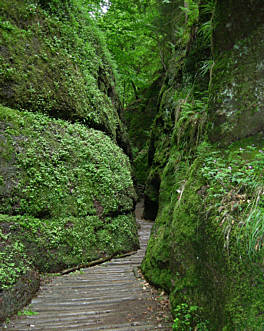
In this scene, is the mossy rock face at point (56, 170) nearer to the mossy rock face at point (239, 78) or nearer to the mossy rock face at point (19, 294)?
the mossy rock face at point (19, 294)

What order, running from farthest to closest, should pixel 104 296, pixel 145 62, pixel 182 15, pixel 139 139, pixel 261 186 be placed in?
pixel 145 62, pixel 139 139, pixel 182 15, pixel 104 296, pixel 261 186

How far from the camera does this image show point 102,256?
6875 mm

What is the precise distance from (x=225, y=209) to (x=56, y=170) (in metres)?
4.62

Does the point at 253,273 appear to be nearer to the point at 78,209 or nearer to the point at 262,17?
the point at 262,17

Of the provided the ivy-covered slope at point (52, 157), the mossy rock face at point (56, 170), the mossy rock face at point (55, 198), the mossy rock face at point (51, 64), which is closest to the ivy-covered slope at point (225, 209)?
the mossy rock face at point (55, 198)

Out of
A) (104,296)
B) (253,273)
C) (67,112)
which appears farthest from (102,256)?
(253,273)

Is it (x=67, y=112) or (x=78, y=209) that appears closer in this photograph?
(x=78, y=209)

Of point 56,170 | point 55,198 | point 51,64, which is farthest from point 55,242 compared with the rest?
point 51,64

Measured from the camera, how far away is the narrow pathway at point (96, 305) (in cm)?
368

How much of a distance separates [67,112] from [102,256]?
408 centimetres

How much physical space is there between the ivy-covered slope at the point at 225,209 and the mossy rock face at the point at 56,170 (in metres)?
2.44

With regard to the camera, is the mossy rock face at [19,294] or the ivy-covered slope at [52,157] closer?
the mossy rock face at [19,294]

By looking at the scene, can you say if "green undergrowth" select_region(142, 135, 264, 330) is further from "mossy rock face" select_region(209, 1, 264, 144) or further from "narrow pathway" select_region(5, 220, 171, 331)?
"narrow pathway" select_region(5, 220, 171, 331)

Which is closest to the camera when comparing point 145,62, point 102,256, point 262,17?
point 262,17
